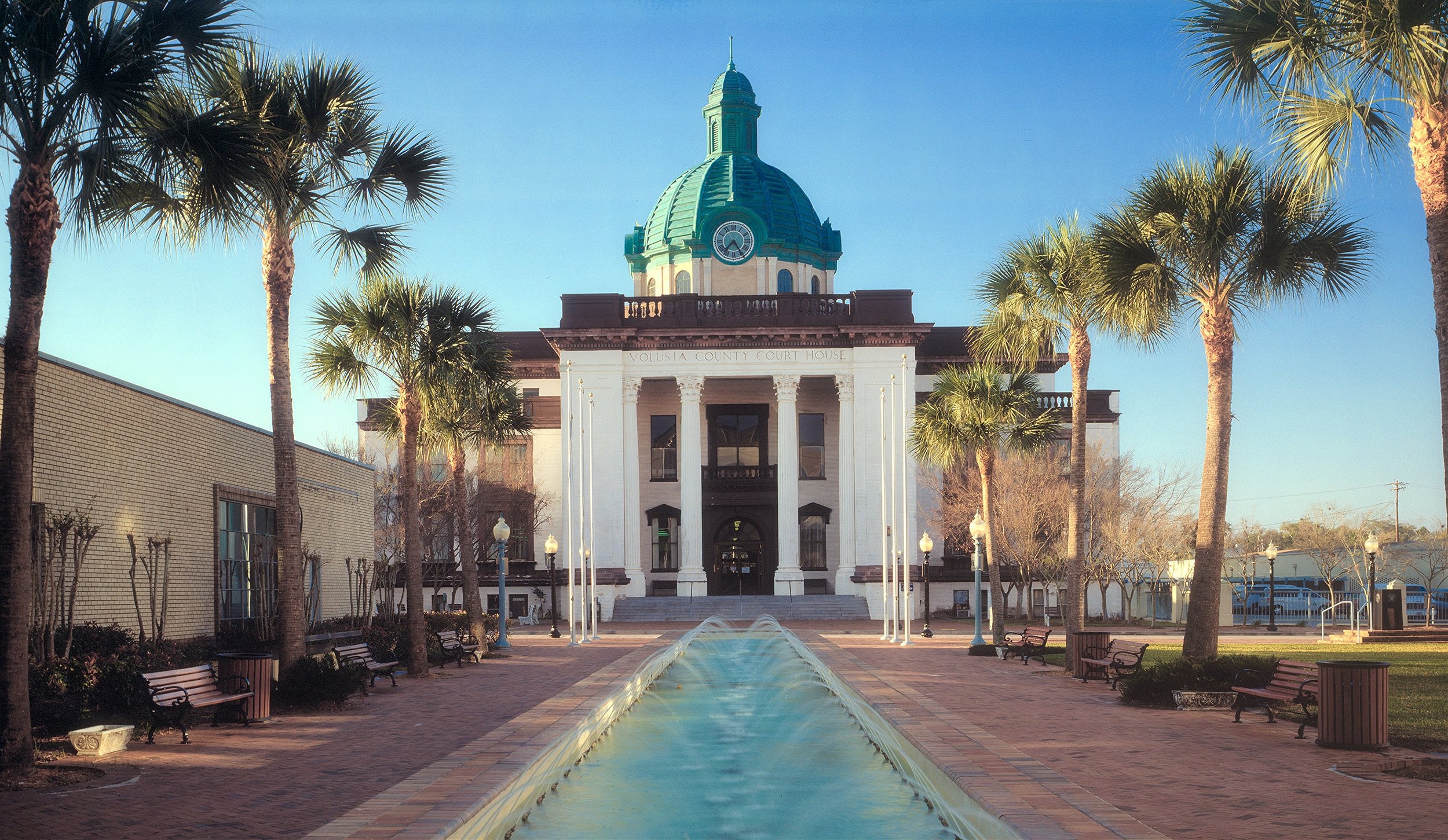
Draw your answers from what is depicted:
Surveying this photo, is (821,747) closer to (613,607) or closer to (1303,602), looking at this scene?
(613,607)

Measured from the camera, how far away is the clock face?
63.2 meters

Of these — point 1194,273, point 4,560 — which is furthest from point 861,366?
point 4,560

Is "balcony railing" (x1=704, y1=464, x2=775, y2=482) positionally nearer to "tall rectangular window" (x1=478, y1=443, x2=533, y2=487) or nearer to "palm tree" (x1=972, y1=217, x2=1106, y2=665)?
"tall rectangular window" (x1=478, y1=443, x2=533, y2=487)

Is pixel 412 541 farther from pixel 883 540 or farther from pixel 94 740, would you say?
pixel 883 540

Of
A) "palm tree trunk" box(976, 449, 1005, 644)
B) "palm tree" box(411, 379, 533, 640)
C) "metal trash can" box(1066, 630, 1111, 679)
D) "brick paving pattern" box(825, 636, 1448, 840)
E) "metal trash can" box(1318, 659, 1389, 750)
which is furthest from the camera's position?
"palm tree trunk" box(976, 449, 1005, 644)

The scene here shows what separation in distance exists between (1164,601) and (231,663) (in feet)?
155

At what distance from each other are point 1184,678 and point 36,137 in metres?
15.8

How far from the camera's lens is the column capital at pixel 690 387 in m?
56.7

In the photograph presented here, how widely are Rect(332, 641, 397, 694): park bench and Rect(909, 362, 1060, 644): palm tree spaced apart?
50.8ft

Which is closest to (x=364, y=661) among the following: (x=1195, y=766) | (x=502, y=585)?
(x=502, y=585)

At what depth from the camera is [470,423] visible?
111 ft

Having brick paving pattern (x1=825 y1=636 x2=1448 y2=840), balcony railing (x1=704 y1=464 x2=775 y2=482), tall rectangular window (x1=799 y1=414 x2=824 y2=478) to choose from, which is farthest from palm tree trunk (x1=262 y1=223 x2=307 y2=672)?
tall rectangular window (x1=799 y1=414 x2=824 y2=478)

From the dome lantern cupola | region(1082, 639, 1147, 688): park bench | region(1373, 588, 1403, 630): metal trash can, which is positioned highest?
the dome lantern cupola

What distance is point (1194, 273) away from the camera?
19.9 meters
